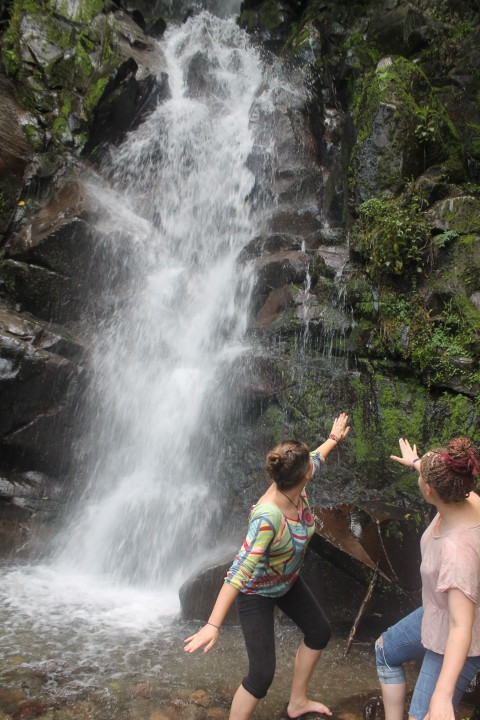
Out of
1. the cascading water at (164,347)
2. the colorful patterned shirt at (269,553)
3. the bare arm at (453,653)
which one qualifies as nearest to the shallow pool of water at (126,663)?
the cascading water at (164,347)

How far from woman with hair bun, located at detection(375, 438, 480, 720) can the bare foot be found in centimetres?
126

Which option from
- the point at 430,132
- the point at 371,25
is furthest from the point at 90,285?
the point at 371,25

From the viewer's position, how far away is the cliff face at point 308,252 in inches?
276

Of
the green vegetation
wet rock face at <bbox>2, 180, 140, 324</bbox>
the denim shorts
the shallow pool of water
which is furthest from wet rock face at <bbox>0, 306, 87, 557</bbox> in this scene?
the denim shorts

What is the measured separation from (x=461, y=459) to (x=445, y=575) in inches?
21.9

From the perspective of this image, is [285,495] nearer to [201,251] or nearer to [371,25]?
[201,251]

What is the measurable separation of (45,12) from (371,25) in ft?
27.6

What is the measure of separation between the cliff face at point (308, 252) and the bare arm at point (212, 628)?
4283mm

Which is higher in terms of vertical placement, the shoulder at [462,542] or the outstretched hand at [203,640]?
the shoulder at [462,542]

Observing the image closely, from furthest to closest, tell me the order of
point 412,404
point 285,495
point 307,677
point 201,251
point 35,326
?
point 201,251, point 35,326, point 412,404, point 307,677, point 285,495

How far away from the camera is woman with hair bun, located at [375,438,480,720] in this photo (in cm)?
221

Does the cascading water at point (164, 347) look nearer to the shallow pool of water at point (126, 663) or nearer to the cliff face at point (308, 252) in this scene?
the shallow pool of water at point (126, 663)

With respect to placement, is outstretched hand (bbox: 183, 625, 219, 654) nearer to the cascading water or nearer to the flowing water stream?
the flowing water stream

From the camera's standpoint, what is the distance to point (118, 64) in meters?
12.5
